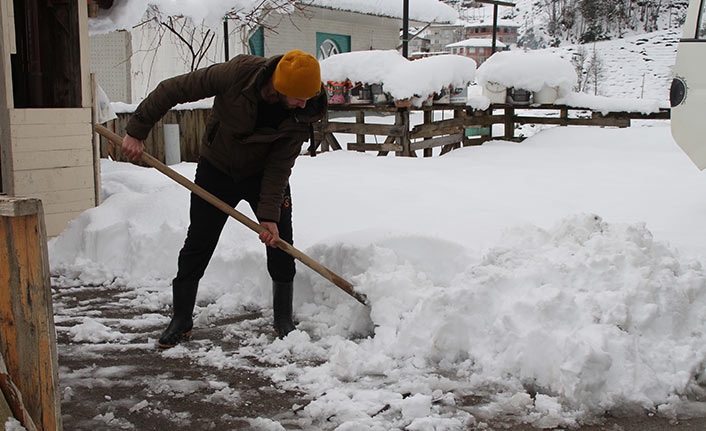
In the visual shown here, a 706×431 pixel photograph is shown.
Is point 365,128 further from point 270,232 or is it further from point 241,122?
point 241,122

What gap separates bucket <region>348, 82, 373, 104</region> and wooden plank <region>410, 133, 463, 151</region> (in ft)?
3.38

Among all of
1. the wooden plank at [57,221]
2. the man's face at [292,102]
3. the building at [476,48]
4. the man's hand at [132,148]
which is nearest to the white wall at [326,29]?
the wooden plank at [57,221]

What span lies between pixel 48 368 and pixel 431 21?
1817cm

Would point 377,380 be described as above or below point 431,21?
below

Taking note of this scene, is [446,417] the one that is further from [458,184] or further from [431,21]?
[431,21]

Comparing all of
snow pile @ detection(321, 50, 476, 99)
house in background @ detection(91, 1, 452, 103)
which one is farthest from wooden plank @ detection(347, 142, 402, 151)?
house in background @ detection(91, 1, 452, 103)

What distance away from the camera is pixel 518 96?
1249 centimetres

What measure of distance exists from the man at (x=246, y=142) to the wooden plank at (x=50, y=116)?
8.08 feet

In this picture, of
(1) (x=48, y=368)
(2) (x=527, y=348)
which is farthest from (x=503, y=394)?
(1) (x=48, y=368)

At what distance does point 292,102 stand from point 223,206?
2.32 feet

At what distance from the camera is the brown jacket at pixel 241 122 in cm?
355

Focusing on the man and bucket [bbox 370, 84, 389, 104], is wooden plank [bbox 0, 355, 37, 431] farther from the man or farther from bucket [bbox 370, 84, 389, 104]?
bucket [bbox 370, 84, 389, 104]

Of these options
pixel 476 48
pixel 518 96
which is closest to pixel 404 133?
pixel 518 96

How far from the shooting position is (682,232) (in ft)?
16.9
